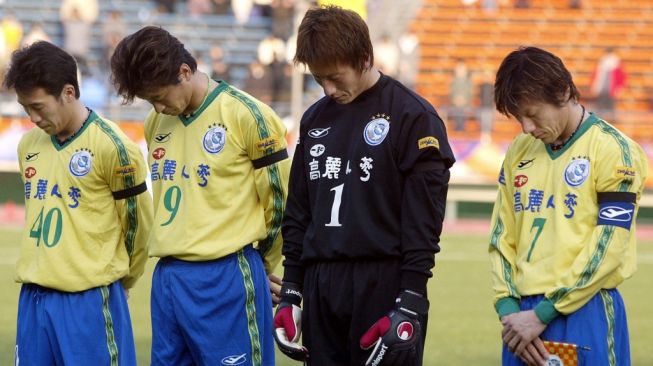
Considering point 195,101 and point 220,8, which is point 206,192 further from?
point 220,8

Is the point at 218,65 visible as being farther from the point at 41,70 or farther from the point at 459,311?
the point at 41,70

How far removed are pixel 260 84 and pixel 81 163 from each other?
56.1 ft

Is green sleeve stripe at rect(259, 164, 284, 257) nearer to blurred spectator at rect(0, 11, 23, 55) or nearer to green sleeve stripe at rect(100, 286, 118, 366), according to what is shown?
green sleeve stripe at rect(100, 286, 118, 366)

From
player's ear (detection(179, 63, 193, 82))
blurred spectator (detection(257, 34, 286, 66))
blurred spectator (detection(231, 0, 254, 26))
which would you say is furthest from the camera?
blurred spectator (detection(231, 0, 254, 26))

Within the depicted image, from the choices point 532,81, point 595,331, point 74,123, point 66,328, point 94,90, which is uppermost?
point 532,81

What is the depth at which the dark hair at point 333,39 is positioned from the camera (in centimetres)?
412

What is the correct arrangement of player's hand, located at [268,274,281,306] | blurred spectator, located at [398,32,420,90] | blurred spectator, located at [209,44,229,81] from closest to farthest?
1. player's hand, located at [268,274,281,306]
2. blurred spectator, located at [209,44,229,81]
3. blurred spectator, located at [398,32,420,90]

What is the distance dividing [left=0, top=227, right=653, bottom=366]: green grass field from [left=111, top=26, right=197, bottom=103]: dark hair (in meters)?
3.77

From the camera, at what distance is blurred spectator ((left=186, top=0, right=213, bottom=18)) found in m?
26.5

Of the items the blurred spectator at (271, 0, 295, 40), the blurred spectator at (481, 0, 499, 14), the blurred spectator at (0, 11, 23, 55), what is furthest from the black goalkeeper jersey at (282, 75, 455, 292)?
the blurred spectator at (481, 0, 499, 14)

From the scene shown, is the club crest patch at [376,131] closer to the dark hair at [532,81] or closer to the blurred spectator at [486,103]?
the dark hair at [532,81]

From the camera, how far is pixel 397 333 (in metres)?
4.02

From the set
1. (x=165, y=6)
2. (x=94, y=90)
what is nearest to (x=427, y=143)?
(x=94, y=90)

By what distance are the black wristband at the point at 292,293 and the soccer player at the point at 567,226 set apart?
73cm
